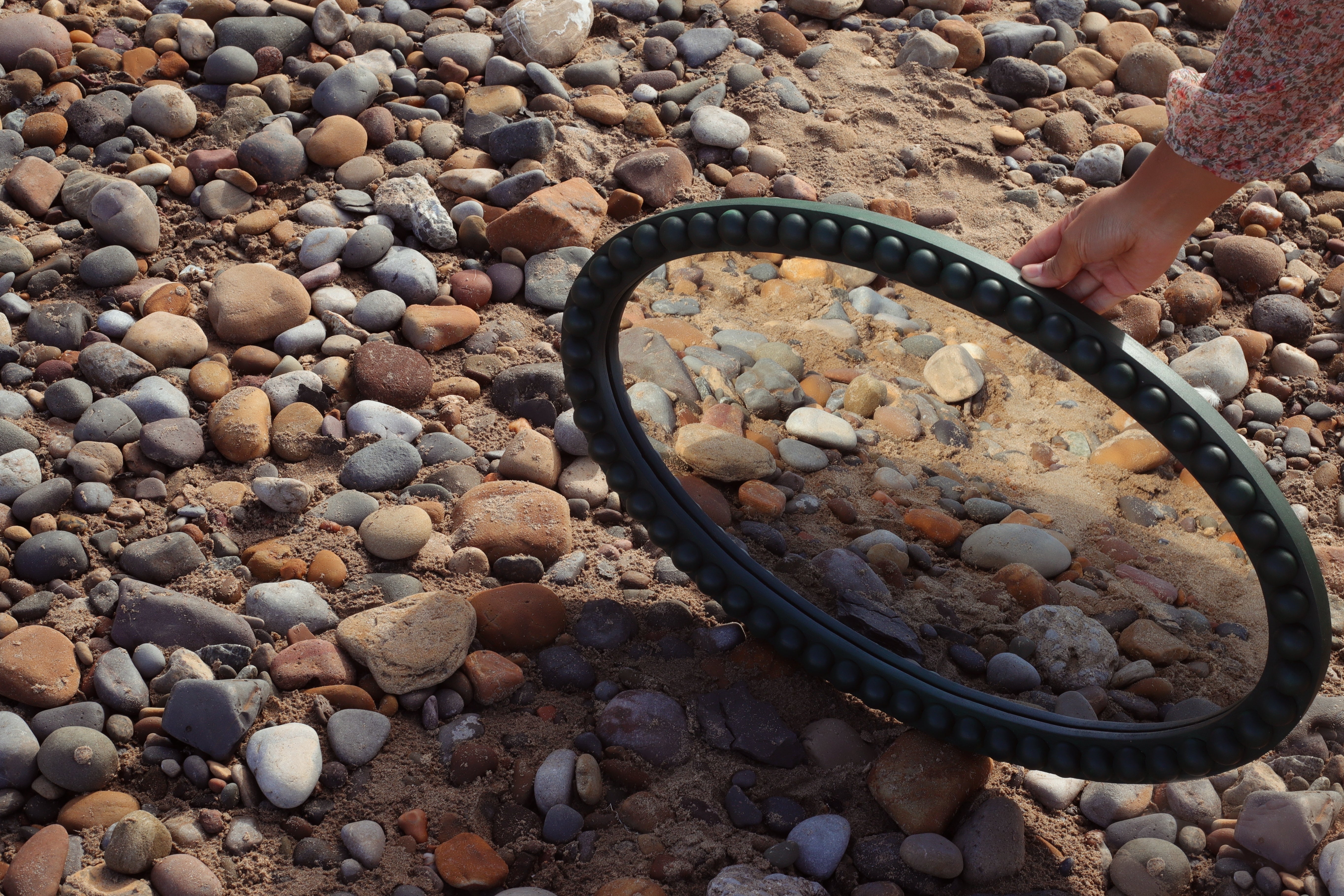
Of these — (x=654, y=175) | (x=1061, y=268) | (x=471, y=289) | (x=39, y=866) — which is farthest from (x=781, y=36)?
(x=39, y=866)

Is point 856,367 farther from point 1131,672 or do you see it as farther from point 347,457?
point 347,457

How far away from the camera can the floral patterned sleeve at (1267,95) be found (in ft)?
3.94

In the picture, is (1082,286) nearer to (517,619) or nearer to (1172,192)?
(1172,192)

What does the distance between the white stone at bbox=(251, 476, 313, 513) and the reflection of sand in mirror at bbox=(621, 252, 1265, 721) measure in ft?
2.40

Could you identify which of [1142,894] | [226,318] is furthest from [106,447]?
[1142,894]

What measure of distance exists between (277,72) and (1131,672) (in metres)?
2.82

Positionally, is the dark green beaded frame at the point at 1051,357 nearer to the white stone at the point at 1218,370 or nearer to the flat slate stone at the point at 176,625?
the flat slate stone at the point at 176,625

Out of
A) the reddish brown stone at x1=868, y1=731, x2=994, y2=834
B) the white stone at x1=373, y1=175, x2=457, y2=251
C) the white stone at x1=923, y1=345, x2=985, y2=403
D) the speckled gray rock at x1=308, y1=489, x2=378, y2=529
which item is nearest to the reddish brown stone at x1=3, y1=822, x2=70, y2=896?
the speckled gray rock at x1=308, y1=489, x2=378, y2=529

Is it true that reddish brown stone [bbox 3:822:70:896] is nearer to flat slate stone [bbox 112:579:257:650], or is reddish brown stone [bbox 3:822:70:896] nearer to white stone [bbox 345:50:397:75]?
flat slate stone [bbox 112:579:257:650]

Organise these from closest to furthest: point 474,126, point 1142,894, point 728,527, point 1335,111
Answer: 1. point 1335,111
2. point 1142,894
3. point 728,527
4. point 474,126

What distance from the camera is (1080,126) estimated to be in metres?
3.32

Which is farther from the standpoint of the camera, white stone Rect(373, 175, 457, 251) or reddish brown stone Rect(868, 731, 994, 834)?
white stone Rect(373, 175, 457, 251)

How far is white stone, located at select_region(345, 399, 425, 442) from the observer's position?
2309 millimetres

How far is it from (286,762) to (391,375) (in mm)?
975
